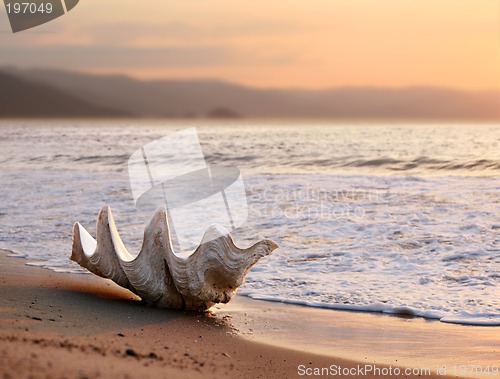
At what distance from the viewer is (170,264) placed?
16.8 ft

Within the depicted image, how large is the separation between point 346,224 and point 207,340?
540 cm

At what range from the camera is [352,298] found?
6191 mm

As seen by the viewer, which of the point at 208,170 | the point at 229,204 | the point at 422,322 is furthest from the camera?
the point at 208,170

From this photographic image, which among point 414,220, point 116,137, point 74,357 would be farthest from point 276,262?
point 116,137

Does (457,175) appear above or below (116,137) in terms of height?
below

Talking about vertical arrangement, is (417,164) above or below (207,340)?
below

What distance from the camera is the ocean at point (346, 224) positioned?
21.1ft

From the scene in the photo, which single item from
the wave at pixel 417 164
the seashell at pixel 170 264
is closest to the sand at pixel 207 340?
the seashell at pixel 170 264

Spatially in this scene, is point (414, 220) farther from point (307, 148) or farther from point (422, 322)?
point (307, 148)

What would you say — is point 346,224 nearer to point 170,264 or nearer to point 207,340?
point 170,264

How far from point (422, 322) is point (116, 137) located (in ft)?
93.9
